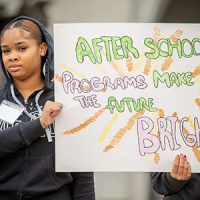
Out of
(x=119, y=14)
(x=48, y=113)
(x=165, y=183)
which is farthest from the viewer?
(x=119, y=14)

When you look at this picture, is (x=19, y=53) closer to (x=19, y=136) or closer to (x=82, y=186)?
(x=19, y=136)

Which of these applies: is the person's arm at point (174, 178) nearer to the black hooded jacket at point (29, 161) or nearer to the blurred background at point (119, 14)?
the black hooded jacket at point (29, 161)

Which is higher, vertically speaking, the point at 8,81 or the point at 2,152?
the point at 8,81

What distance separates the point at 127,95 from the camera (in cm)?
189

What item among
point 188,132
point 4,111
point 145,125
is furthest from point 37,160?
point 188,132

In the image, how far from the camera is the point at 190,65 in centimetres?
190

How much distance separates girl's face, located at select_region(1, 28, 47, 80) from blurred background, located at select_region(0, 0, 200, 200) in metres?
2.71

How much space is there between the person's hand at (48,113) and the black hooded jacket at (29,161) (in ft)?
0.07

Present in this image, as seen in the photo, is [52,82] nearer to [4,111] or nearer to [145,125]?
Result: [4,111]

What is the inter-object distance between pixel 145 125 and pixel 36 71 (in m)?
0.40

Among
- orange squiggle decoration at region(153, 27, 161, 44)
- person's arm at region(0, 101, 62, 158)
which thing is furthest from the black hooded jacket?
orange squiggle decoration at region(153, 27, 161, 44)

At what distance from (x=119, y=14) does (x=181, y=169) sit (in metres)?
3.22

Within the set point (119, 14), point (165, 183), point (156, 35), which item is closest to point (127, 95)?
point (156, 35)

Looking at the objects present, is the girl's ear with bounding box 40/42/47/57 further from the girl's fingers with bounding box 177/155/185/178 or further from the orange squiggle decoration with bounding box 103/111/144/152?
the girl's fingers with bounding box 177/155/185/178
